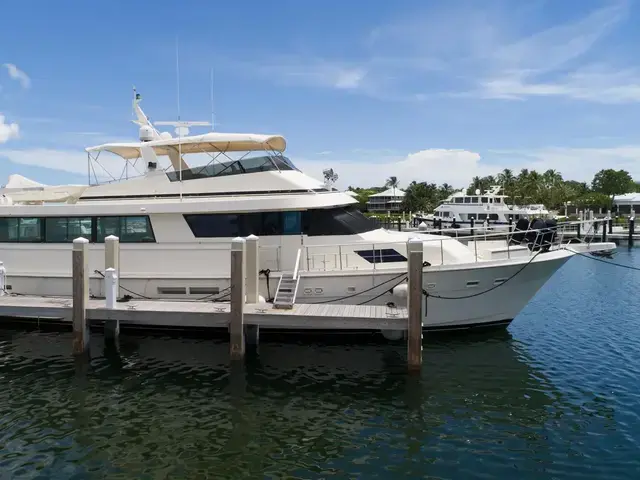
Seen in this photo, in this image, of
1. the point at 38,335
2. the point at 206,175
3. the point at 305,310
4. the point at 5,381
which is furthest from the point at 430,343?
the point at 38,335

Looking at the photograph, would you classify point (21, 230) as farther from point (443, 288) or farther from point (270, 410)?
point (443, 288)

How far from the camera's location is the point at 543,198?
225ft

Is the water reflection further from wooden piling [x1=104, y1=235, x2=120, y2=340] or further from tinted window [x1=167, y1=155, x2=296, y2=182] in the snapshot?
tinted window [x1=167, y1=155, x2=296, y2=182]

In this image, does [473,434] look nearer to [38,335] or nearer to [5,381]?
[5,381]

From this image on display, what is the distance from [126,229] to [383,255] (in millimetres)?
6711

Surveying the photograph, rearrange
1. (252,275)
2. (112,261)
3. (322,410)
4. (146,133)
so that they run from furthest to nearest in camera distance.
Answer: (146,133) < (112,261) < (252,275) < (322,410)

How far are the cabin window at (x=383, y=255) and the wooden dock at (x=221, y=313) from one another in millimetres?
1630

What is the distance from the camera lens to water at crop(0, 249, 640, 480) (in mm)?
7035

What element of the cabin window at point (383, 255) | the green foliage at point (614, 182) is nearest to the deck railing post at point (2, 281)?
the cabin window at point (383, 255)

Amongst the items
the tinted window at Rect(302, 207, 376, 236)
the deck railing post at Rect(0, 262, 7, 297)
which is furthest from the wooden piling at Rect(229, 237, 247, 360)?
the deck railing post at Rect(0, 262, 7, 297)

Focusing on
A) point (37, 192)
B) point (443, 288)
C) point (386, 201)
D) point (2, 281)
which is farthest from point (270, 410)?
point (386, 201)

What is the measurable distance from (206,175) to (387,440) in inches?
337

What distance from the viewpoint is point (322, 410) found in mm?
8664

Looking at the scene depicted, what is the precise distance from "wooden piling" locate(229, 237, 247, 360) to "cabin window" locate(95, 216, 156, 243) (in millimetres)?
3646
